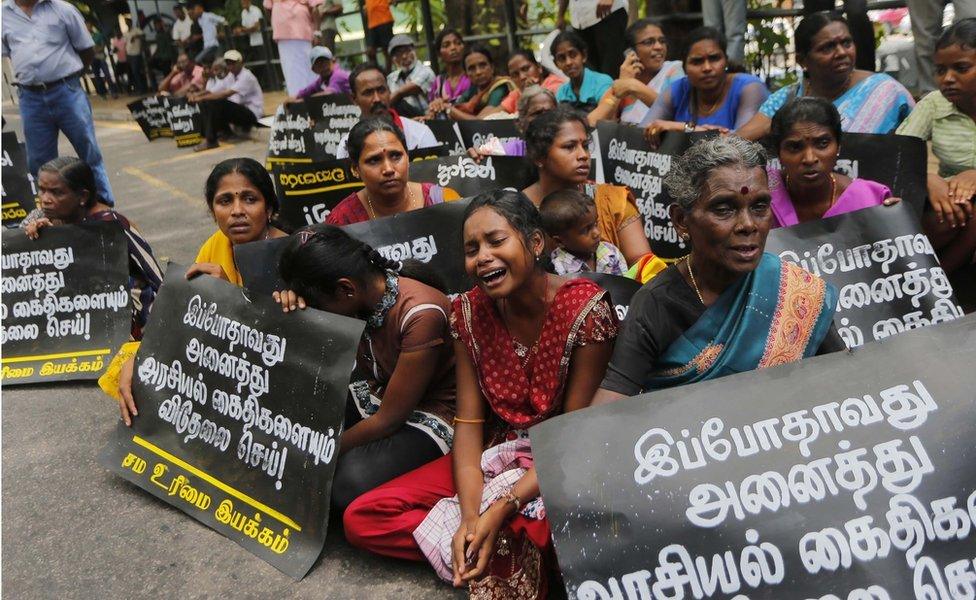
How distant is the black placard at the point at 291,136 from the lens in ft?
25.6

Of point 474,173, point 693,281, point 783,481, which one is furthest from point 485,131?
point 783,481

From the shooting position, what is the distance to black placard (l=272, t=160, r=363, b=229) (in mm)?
5266

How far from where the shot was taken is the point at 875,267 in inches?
130

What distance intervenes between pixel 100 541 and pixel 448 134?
391 cm

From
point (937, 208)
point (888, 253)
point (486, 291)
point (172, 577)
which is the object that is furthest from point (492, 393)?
point (937, 208)

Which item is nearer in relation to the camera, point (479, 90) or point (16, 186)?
point (16, 186)

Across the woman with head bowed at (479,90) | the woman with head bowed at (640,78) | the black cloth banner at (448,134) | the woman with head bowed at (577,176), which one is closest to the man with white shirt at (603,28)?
the woman with head bowed at (479,90)

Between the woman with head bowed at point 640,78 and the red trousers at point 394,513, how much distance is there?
3.54 metres

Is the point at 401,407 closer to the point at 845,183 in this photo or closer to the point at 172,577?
the point at 172,577

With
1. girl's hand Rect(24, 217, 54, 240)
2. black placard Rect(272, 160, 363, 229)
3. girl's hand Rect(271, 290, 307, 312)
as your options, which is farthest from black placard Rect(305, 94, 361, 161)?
girl's hand Rect(271, 290, 307, 312)

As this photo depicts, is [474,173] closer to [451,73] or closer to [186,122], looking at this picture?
[451,73]

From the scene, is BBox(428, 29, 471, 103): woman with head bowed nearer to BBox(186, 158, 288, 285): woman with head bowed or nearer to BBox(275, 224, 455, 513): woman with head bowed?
BBox(186, 158, 288, 285): woman with head bowed

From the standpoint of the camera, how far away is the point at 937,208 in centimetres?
370

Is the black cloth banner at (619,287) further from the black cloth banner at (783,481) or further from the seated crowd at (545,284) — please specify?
the black cloth banner at (783,481)
